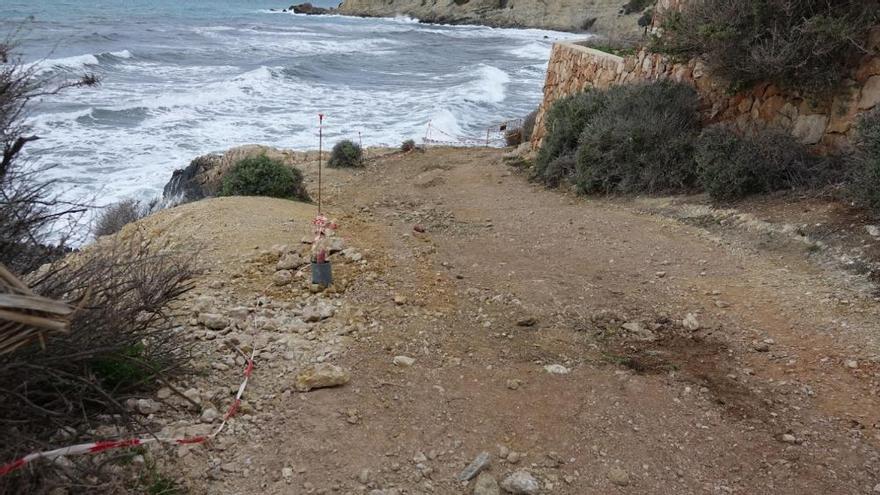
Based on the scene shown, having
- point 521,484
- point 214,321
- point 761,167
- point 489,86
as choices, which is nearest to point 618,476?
point 521,484

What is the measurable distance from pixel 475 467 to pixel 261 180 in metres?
8.07

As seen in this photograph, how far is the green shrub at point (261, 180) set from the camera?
33.9ft

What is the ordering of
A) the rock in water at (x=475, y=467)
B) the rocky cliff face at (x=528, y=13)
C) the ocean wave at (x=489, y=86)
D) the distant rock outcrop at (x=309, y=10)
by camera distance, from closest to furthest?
the rock in water at (x=475, y=467) → the ocean wave at (x=489, y=86) → the rocky cliff face at (x=528, y=13) → the distant rock outcrop at (x=309, y=10)

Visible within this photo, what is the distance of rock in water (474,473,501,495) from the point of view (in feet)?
10.4

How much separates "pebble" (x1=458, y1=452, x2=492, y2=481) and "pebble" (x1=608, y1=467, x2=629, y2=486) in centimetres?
64

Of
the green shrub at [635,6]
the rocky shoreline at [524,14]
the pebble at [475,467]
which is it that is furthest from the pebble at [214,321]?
the green shrub at [635,6]

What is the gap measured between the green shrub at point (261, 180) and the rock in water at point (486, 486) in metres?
7.98

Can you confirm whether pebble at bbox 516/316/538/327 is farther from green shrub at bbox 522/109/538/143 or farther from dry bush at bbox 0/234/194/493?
green shrub at bbox 522/109/538/143

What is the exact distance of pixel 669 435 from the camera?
3625 millimetres

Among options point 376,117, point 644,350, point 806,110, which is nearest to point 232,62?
point 376,117

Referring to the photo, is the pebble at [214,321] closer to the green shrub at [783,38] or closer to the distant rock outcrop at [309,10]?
the green shrub at [783,38]

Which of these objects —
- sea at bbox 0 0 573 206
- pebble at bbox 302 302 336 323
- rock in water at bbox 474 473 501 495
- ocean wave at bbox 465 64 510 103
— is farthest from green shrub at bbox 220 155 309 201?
ocean wave at bbox 465 64 510 103

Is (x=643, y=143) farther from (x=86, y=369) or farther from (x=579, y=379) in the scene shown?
(x=86, y=369)

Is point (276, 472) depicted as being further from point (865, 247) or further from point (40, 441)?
point (865, 247)
